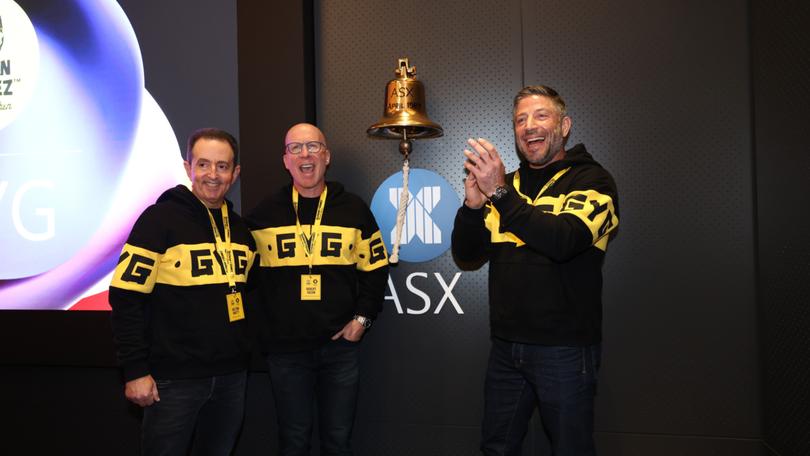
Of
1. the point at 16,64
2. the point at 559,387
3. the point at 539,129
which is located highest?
the point at 16,64

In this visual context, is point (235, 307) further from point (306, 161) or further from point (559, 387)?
point (559, 387)

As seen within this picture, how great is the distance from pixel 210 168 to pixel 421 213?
1120 mm

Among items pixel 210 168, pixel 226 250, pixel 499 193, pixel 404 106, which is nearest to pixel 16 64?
pixel 210 168

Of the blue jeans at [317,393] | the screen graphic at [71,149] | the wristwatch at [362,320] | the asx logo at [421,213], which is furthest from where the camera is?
the screen graphic at [71,149]

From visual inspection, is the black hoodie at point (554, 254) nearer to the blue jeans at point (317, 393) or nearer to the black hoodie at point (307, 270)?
the black hoodie at point (307, 270)

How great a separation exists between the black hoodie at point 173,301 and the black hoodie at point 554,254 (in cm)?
99

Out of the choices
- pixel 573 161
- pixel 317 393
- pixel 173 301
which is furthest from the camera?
pixel 317 393

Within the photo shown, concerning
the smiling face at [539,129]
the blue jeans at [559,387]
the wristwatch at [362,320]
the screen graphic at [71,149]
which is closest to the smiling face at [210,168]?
the wristwatch at [362,320]

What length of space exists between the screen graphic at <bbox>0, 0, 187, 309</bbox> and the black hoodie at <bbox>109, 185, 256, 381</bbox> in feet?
3.32

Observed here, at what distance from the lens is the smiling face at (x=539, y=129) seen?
73.7 inches

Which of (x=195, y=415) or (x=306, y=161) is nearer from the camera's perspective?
(x=195, y=415)

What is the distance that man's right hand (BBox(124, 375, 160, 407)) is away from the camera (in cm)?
168

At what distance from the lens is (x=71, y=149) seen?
279 cm

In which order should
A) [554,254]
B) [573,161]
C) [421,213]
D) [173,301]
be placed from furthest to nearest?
[421,213] → [573,161] → [173,301] → [554,254]
